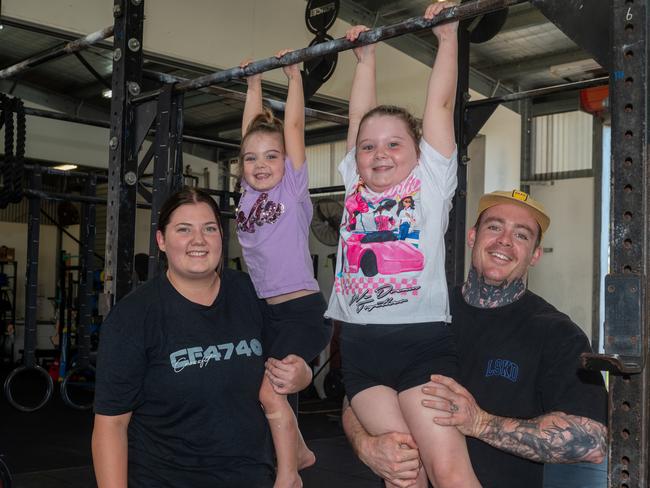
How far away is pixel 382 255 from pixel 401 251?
5cm

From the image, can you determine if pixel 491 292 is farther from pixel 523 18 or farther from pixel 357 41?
pixel 523 18

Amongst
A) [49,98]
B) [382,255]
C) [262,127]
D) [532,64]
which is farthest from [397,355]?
[49,98]

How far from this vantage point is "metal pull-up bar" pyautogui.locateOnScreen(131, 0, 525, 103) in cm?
179

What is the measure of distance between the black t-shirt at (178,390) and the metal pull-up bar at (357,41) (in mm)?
821

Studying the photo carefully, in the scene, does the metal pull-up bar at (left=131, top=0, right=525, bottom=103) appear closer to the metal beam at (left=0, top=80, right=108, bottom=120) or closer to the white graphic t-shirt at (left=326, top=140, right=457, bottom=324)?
the white graphic t-shirt at (left=326, top=140, right=457, bottom=324)

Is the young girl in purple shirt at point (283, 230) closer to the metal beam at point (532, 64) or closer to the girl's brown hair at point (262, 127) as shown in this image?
the girl's brown hair at point (262, 127)

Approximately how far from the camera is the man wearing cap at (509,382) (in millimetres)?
1736

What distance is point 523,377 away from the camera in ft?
6.11

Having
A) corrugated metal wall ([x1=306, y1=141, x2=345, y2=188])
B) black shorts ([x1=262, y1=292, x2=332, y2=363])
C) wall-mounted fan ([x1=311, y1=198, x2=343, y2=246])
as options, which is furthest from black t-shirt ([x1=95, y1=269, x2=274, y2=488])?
corrugated metal wall ([x1=306, y1=141, x2=345, y2=188])

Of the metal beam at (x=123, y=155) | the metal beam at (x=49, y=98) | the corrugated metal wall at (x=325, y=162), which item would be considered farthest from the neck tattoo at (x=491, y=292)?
the metal beam at (x=49, y=98)

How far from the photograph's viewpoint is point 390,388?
79.4 inches

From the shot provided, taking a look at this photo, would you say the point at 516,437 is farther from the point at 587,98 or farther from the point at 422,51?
the point at 422,51

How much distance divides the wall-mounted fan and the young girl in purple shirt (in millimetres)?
4518

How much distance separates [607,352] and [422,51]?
8.20 metres
